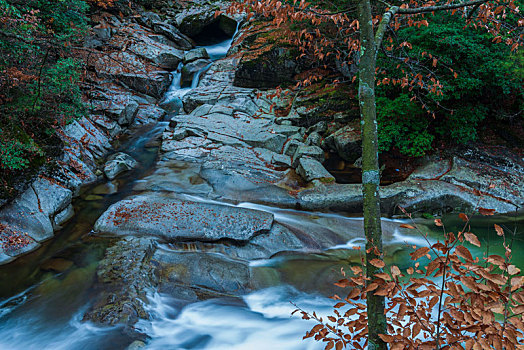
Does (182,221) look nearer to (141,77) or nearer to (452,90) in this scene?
(452,90)

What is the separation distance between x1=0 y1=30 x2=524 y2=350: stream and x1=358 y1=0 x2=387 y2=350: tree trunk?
219 cm

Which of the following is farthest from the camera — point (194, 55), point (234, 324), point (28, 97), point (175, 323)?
point (194, 55)

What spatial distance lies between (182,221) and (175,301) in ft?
5.91

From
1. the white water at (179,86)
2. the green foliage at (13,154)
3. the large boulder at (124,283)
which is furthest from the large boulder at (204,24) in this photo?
the large boulder at (124,283)

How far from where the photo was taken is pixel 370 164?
7.38ft

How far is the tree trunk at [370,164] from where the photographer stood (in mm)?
2098

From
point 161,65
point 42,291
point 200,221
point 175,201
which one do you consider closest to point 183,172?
point 175,201

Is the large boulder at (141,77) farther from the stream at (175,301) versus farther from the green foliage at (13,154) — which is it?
the stream at (175,301)

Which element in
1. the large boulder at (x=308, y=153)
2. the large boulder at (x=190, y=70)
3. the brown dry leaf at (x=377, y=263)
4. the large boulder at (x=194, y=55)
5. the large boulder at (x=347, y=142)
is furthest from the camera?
the large boulder at (x=194, y=55)

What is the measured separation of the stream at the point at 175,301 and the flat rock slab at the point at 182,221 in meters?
0.37

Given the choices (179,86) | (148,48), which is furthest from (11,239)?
(148,48)

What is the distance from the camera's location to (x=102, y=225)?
6035 mm

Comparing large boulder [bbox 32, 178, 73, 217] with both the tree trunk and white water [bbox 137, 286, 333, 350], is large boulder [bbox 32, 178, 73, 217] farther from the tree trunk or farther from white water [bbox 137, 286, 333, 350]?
the tree trunk

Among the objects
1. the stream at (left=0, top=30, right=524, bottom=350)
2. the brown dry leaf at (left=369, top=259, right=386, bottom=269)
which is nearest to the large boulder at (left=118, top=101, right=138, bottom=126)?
the stream at (left=0, top=30, right=524, bottom=350)
